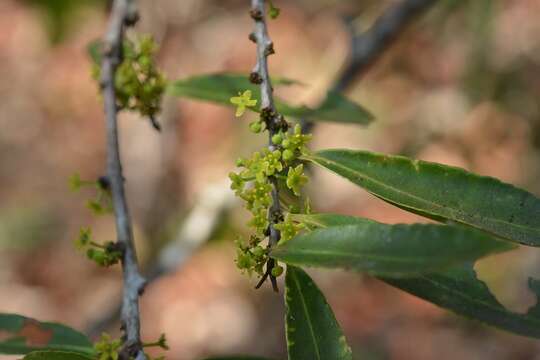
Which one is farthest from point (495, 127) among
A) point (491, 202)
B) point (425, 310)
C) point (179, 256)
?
point (491, 202)

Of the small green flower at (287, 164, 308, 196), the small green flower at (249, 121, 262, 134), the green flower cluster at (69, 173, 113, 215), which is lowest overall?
the small green flower at (287, 164, 308, 196)

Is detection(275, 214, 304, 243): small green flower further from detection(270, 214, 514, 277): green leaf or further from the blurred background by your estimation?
the blurred background

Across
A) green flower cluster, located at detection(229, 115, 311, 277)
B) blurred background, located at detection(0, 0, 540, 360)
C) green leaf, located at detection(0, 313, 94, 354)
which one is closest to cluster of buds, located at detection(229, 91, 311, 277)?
green flower cluster, located at detection(229, 115, 311, 277)

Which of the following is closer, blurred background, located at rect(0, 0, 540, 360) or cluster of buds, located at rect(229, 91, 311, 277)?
cluster of buds, located at rect(229, 91, 311, 277)

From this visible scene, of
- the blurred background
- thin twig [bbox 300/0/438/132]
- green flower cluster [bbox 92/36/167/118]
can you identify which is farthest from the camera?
the blurred background

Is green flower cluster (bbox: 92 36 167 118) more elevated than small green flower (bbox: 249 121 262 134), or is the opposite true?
green flower cluster (bbox: 92 36 167 118)

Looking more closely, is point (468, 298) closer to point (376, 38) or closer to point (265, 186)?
point (265, 186)

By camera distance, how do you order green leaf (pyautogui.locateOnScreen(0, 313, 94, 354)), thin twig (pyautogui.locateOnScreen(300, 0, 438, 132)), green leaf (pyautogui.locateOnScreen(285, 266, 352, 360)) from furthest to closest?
thin twig (pyautogui.locateOnScreen(300, 0, 438, 132)) → green leaf (pyautogui.locateOnScreen(0, 313, 94, 354)) → green leaf (pyautogui.locateOnScreen(285, 266, 352, 360))

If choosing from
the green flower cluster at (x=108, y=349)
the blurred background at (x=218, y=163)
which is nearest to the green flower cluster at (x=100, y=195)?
the green flower cluster at (x=108, y=349)

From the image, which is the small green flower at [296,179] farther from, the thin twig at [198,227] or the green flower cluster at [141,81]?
the thin twig at [198,227]
